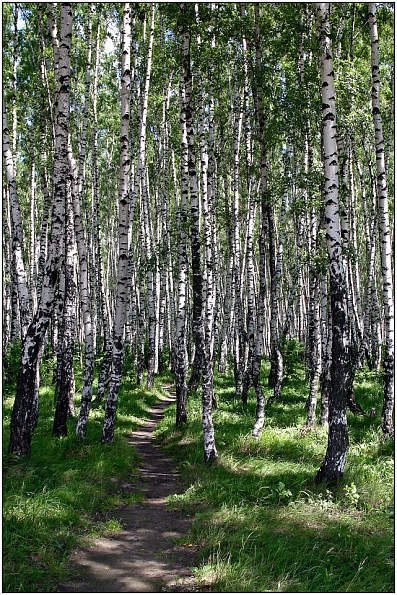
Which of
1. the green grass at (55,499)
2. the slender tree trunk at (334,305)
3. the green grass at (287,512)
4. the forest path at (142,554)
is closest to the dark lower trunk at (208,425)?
the green grass at (287,512)

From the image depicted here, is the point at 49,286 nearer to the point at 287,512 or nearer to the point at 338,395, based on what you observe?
the point at 338,395

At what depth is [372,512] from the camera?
6.57m

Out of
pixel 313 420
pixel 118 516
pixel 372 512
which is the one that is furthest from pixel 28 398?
pixel 313 420

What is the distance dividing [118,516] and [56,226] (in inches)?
209

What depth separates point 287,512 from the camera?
656 centimetres

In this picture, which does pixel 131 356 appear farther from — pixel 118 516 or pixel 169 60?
pixel 118 516

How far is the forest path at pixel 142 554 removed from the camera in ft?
17.1

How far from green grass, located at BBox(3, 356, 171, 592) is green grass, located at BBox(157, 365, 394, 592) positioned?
4.38 feet

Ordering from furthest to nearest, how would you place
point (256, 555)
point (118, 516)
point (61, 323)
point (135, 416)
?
point (135, 416) < point (61, 323) < point (118, 516) < point (256, 555)

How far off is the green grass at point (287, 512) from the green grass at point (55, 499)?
134cm

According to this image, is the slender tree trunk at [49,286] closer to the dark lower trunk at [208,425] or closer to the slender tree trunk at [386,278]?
the dark lower trunk at [208,425]

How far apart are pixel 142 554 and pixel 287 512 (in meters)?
2.18

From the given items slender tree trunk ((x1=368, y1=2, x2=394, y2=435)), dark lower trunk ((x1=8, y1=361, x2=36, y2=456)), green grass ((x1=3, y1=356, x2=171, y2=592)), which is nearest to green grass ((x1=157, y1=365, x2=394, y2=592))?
slender tree trunk ((x1=368, y1=2, x2=394, y2=435))

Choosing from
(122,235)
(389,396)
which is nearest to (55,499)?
(122,235)
